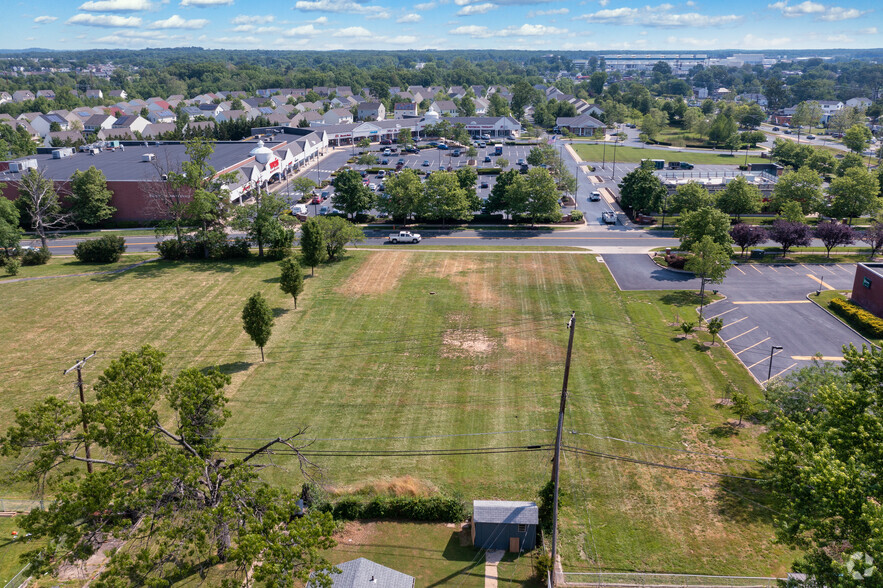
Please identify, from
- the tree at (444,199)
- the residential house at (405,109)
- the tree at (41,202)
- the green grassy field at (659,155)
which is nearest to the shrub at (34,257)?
the tree at (41,202)

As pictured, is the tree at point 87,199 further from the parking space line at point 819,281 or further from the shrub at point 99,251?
the parking space line at point 819,281

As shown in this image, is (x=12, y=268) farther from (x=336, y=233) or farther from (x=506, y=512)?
(x=506, y=512)

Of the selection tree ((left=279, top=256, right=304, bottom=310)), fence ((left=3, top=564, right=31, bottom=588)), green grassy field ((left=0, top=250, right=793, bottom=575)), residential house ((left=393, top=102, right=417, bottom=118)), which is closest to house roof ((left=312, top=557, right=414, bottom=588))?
green grassy field ((left=0, top=250, right=793, bottom=575))

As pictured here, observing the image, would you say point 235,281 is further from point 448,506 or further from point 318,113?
point 318,113

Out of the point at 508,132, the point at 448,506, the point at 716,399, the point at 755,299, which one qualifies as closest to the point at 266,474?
the point at 448,506

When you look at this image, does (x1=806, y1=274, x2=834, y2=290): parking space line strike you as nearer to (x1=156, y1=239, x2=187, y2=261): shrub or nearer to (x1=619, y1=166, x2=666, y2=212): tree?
(x1=619, y1=166, x2=666, y2=212): tree

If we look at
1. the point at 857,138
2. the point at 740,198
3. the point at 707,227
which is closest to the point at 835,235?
the point at 707,227

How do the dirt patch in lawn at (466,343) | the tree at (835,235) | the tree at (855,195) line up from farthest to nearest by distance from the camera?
the tree at (855,195) → the tree at (835,235) → the dirt patch in lawn at (466,343)
